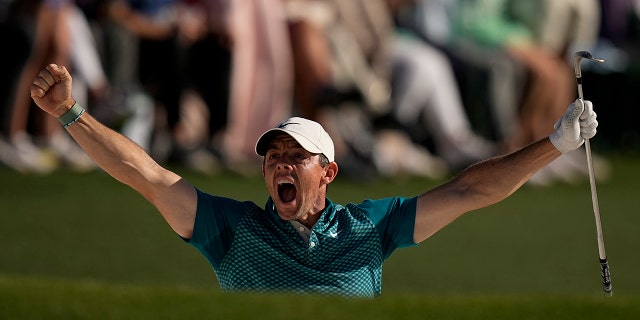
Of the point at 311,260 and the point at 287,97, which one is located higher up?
the point at 287,97

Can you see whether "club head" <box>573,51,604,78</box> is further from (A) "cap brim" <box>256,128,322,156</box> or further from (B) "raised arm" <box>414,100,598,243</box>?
(A) "cap brim" <box>256,128,322,156</box>

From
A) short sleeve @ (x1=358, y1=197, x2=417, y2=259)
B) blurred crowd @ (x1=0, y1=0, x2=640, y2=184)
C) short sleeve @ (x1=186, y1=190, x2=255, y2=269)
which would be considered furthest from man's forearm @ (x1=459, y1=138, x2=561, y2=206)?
blurred crowd @ (x1=0, y1=0, x2=640, y2=184)

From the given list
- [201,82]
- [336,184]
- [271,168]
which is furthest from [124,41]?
[271,168]

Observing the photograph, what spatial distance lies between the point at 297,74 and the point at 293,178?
28.6 ft

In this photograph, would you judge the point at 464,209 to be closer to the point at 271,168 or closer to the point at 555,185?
the point at 271,168

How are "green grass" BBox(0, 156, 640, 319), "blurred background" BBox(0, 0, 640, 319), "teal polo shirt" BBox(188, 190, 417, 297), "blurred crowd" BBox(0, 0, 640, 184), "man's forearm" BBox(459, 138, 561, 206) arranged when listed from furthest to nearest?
"blurred crowd" BBox(0, 0, 640, 184) → "blurred background" BBox(0, 0, 640, 319) → "green grass" BBox(0, 156, 640, 319) → "man's forearm" BBox(459, 138, 561, 206) → "teal polo shirt" BBox(188, 190, 417, 297)

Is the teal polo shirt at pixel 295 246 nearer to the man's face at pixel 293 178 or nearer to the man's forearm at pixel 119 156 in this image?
the man's face at pixel 293 178

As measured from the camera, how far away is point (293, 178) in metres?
6.42

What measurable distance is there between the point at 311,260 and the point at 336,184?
7715mm

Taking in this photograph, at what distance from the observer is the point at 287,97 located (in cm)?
1516

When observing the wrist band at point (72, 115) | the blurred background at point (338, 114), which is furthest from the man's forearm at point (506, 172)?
the blurred background at point (338, 114)

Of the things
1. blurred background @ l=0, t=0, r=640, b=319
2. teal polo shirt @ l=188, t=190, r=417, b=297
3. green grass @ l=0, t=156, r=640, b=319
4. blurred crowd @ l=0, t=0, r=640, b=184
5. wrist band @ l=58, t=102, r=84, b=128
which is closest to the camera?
teal polo shirt @ l=188, t=190, r=417, b=297

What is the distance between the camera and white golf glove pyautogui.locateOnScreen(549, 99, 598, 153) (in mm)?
6516

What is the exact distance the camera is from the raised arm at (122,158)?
6363 mm
